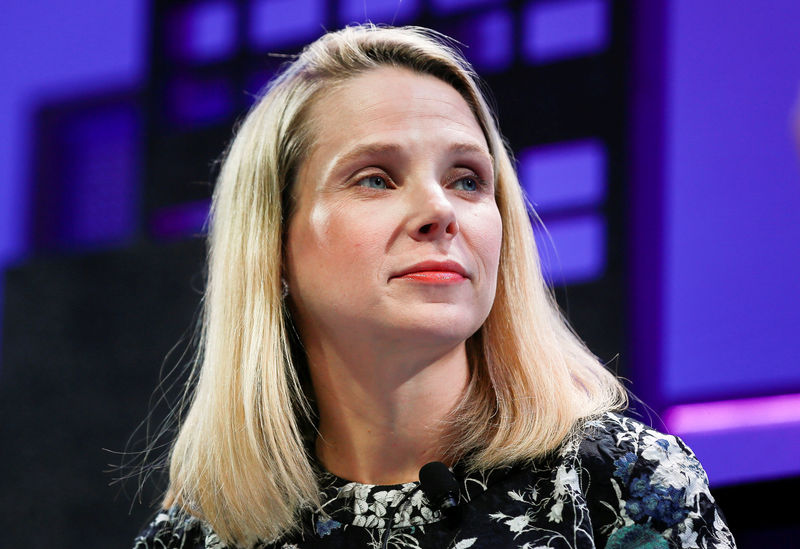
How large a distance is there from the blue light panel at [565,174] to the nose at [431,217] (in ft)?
3.59

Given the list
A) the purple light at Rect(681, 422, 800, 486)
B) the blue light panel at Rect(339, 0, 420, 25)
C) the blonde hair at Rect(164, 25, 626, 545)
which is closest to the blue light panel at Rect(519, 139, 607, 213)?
the blue light panel at Rect(339, 0, 420, 25)

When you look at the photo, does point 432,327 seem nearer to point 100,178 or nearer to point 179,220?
point 179,220

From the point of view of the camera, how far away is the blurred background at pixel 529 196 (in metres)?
2.14

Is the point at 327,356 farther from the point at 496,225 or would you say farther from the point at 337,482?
the point at 496,225

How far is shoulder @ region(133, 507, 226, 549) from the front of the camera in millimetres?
1642

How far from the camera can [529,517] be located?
4.61 feet

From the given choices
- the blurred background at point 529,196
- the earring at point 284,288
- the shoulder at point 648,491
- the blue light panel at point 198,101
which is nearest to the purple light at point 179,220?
the blurred background at point 529,196

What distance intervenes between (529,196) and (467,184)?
2.96ft

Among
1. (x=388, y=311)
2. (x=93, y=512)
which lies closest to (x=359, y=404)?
(x=388, y=311)

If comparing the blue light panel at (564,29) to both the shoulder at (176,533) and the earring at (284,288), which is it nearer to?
the earring at (284,288)

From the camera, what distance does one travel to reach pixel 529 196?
243 centimetres

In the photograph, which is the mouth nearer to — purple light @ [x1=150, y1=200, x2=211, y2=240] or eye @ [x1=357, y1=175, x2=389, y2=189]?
eye @ [x1=357, y1=175, x2=389, y2=189]

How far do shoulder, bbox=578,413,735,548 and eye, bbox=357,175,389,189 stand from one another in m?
0.47

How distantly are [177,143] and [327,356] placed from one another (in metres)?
1.90
